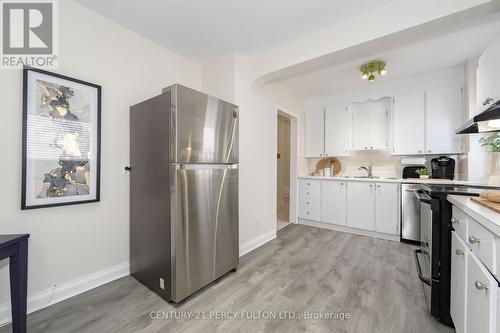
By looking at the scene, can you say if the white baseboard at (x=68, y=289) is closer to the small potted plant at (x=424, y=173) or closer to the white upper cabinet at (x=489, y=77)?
the white upper cabinet at (x=489, y=77)

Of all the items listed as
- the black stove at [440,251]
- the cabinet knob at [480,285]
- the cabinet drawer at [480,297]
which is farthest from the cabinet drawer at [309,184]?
the cabinet knob at [480,285]

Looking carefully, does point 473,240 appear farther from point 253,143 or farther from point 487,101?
point 253,143

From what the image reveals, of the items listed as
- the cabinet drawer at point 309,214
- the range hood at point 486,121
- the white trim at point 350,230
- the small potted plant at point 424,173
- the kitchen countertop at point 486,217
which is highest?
the range hood at point 486,121

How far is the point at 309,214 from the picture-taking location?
3809 millimetres

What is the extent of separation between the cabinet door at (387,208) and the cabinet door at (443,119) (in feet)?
2.74

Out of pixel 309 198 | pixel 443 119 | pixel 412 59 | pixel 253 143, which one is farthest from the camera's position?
pixel 309 198

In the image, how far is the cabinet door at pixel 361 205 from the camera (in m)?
3.18

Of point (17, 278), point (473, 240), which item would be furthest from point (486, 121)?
point (17, 278)

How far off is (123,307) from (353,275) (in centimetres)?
217

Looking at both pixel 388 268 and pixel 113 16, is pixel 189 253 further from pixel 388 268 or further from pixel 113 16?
pixel 113 16

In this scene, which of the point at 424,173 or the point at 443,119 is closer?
the point at 443,119

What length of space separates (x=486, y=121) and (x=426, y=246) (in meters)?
1.07

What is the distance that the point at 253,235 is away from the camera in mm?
2799

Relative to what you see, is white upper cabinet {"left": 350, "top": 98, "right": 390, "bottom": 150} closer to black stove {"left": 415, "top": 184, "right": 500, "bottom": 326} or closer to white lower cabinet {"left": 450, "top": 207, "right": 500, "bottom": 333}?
black stove {"left": 415, "top": 184, "right": 500, "bottom": 326}
